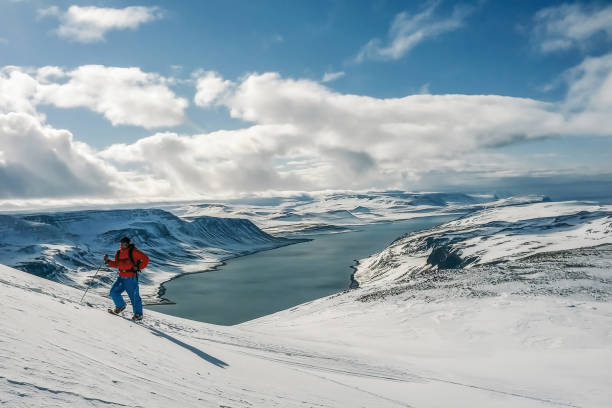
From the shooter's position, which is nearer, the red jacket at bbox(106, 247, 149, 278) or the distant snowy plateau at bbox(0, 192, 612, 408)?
the distant snowy plateau at bbox(0, 192, 612, 408)

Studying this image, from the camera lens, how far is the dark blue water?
Answer: 88.9m

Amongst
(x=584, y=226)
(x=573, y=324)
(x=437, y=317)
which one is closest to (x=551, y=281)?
(x=573, y=324)

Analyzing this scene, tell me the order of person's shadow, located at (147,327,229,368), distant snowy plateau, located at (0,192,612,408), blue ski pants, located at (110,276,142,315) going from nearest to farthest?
distant snowy plateau, located at (0,192,612,408) → person's shadow, located at (147,327,229,368) → blue ski pants, located at (110,276,142,315)

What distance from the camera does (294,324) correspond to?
98.8 ft

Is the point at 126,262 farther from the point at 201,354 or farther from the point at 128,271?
the point at 201,354

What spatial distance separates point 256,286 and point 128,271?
106 metres

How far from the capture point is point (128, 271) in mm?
12039

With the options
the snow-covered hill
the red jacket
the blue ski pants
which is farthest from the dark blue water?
the red jacket

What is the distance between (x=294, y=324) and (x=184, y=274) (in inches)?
4993

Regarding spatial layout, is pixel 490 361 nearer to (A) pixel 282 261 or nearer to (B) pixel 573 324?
(B) pixel 573 324

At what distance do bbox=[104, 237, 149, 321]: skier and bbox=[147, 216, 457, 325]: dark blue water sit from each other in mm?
70125

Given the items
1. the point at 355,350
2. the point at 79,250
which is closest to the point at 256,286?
the point at 79,250

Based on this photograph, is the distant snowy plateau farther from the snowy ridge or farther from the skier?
the snowy ridge

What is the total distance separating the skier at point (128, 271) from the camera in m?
12.0
